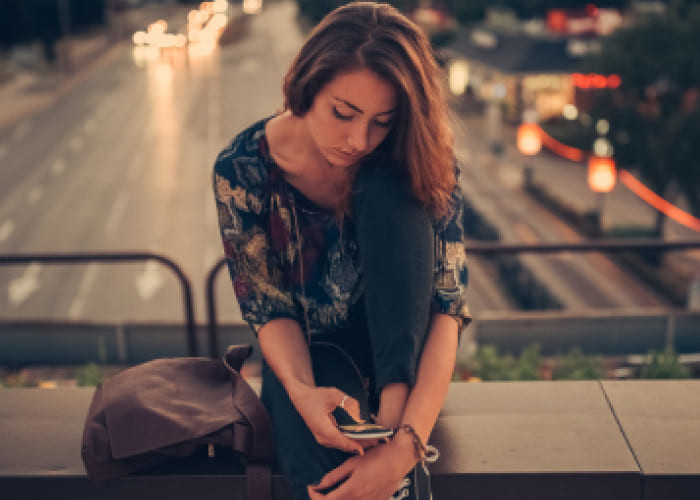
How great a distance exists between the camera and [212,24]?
6166 cm

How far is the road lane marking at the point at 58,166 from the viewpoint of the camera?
22859mm

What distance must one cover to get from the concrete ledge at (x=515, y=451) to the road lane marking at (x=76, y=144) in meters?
24.5

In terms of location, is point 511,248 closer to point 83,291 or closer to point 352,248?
point 352,248

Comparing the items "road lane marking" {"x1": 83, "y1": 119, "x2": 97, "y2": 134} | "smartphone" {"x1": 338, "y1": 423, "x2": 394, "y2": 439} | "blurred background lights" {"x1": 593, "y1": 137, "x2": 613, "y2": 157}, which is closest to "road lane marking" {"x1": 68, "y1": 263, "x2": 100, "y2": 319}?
"blurred background lights" {"x1": 593, "y1": 137, "x2": 613, "y2": 157}

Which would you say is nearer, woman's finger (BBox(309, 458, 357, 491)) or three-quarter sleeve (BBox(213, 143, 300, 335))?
woman's finger (BBox(309, 458, 357, 491))

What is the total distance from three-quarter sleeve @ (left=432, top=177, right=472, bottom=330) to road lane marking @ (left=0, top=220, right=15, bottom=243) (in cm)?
1714

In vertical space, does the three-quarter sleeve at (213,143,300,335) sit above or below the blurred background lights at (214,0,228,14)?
above

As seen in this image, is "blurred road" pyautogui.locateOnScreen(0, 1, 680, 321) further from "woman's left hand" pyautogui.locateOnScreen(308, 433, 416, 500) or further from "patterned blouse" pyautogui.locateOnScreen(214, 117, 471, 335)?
"woman's left hand" pyautogui.locateOnScreen(308, 433, 416, 500)

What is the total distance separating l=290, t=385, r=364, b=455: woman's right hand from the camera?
5.73ft

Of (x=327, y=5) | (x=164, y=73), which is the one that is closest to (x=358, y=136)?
(x=327, y=5)

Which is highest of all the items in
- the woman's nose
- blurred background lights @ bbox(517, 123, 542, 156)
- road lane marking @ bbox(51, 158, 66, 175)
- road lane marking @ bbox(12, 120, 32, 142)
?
the woman's nose

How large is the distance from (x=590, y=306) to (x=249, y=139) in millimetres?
12973

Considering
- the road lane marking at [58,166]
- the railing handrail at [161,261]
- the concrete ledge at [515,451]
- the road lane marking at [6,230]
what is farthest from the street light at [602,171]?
the road lane marking at [58,166]

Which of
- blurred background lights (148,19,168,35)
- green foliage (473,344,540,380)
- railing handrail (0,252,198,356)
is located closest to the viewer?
green foliage (473,344,540,380)
